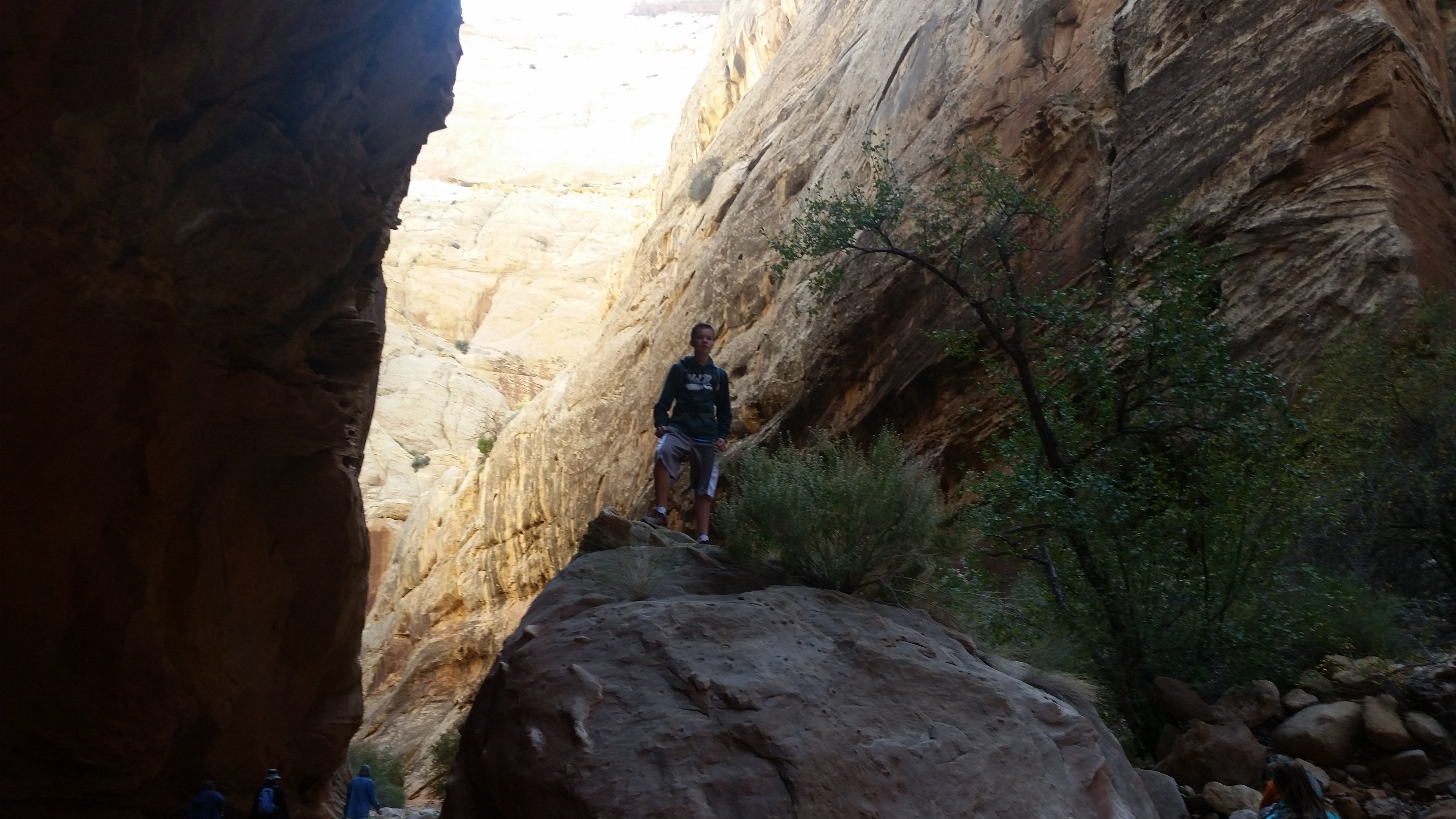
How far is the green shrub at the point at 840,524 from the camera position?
677 cm

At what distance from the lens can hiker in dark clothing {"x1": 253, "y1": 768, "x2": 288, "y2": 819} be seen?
27.1 feet

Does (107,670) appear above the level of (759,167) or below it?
below

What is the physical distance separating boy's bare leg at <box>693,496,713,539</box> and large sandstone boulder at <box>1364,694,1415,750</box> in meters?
4.48

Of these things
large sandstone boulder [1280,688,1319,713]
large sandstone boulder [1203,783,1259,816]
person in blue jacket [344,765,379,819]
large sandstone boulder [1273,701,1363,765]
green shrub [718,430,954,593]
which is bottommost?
person in blue jacket [344,765,379,819]

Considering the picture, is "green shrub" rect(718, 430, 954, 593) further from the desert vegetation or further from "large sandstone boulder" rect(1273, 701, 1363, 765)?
"large sandstone boulder" rect(1273, 701, 1363, 765)

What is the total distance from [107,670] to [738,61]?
93.7ft

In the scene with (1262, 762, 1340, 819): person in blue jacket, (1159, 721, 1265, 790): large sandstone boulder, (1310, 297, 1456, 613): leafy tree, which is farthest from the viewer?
(1310, 297, 1456, 613): leafy tree

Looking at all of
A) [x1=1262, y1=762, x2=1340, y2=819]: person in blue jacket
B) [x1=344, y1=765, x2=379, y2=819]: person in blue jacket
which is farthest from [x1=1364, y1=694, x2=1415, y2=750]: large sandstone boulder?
[x1=344, y1=765, x2=379, y2=819]: person in blue jacket

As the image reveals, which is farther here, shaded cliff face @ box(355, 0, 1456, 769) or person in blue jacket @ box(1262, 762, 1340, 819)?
shaded cliff face @ box(355, 0, 1456, 769)

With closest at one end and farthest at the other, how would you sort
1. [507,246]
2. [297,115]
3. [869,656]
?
[869,656], [297,115], [507,246]

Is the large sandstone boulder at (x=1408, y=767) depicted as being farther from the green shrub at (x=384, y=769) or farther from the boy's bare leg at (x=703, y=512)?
the green shrub at (x=384, y=769)

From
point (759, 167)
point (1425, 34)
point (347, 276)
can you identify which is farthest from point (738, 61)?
point (347, 276)

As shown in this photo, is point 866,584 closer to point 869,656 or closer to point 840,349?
point 869,656

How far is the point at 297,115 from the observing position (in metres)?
6.51
